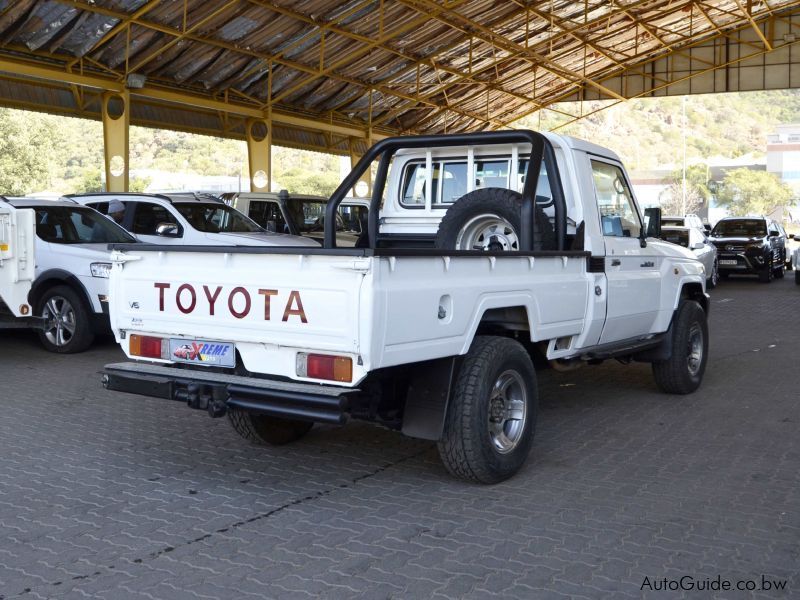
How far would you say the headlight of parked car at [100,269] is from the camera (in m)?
9.82

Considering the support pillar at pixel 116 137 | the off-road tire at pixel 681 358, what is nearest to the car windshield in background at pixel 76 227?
the off-road tire at pixel 681 358

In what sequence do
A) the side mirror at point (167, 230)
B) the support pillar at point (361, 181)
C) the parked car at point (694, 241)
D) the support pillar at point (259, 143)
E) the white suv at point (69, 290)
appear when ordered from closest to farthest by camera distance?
the white suv at point (69, 290), the side mirror at point (167, 230), the parked car at point (694, 241), the support pillar at point (259, 143), the support pillar at point (361, 181)

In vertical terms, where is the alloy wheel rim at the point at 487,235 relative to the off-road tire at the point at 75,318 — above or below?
above

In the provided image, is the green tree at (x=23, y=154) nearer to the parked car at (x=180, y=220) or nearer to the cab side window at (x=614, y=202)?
the parked car at (x=180, y=220)

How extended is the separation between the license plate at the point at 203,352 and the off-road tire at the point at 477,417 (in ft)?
4.07

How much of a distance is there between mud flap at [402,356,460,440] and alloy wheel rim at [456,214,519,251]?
152cm

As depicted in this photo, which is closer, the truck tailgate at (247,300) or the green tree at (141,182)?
the truck tailgate at (247,300)

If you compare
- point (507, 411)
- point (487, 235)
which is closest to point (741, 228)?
point (487, 235)

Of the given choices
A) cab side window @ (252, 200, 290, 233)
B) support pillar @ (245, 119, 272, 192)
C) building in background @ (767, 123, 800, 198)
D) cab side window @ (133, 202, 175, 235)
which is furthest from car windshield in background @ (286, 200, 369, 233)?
building in background @ (767, 123, 800, 198)

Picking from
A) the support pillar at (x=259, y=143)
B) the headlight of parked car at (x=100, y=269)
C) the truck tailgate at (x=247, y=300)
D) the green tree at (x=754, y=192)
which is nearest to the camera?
the truck tailgate at (x=247, y=300)

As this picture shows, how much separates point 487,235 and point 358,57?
68.8 ft

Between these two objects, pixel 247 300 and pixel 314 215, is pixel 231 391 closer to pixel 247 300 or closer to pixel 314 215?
pixel 247 300

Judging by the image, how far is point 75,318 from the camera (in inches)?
394

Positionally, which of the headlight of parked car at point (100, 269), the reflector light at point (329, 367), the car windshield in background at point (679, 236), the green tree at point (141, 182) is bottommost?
the reflector light at point (329, 367)
